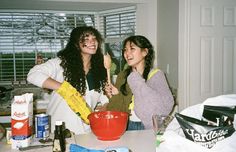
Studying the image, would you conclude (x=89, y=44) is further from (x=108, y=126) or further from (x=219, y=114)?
(x=219, y=114)

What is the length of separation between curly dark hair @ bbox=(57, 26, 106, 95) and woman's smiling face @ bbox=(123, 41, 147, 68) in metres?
0.26

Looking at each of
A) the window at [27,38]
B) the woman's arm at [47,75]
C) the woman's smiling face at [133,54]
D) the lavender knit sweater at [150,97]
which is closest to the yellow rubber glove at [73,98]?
the woman's arm at [47,75]

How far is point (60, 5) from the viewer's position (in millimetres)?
3420

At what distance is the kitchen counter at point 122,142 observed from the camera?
1285mm

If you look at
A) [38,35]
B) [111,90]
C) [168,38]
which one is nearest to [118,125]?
[111,90]

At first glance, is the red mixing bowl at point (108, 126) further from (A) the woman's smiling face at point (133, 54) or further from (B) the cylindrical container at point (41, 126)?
(A) the woman's smiling face at point (133, 54)

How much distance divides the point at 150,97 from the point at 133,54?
0.35 metres

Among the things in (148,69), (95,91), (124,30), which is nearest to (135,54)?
Answer: (148,69)

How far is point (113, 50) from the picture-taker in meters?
3.69

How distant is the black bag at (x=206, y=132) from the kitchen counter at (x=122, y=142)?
343mm

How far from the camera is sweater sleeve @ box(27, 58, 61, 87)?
5.63ft

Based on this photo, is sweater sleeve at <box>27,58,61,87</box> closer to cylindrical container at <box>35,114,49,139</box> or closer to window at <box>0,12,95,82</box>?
cylindrical container at <box>35,114,49,139</box>

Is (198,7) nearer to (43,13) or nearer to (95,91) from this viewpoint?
(95,91)

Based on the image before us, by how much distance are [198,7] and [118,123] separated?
181cm
